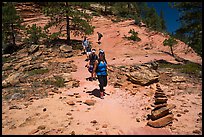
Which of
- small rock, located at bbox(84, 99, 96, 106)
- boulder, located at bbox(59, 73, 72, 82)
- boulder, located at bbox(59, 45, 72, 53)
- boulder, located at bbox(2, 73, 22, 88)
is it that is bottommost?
boulder, located at bbox(59, 45, 72, 53)

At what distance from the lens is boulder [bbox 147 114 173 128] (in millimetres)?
7961

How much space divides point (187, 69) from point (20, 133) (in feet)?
38.9

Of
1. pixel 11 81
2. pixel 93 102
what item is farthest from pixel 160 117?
pixel 11 81

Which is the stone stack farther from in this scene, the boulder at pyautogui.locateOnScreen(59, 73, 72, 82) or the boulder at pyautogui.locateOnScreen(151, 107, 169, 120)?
the boulder at pyautogui.locateOnScreen(59, 73, 72, 82)

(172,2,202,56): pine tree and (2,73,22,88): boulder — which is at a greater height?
(172,2,202,56): pine tree

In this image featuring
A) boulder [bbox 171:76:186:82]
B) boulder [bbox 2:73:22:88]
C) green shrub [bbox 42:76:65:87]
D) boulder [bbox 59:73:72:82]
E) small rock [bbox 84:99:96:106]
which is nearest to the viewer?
small rock [bbox 84:99:96:106]

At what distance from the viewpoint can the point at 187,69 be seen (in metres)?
16.5

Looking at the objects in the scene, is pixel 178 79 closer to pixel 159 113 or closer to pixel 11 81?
pixel 159 113

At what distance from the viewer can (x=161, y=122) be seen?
803 centimetres

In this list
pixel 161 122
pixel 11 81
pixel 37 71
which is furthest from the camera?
pixel 37 71

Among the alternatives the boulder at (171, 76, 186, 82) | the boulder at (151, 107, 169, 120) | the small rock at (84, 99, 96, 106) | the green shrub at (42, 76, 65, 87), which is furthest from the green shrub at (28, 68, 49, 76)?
the boulder at (151, 107, 169, 120)

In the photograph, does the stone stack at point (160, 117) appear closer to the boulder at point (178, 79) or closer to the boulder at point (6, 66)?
the boulder at point (178, 79)

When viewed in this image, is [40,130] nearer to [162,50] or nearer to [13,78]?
[13,78]

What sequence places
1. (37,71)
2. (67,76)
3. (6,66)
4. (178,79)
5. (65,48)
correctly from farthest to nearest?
(65,48), (6,66), (37,71), (67,76), (178,79)
